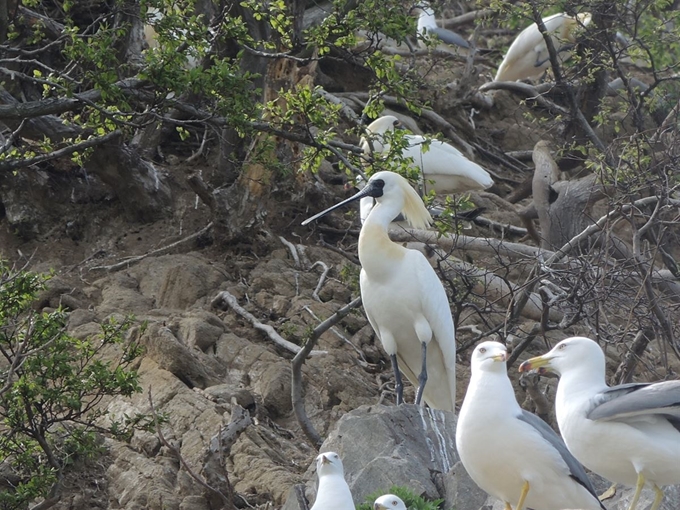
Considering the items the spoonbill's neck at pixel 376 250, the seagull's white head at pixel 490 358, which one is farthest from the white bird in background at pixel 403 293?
the seagull's white head at pixel 490 358

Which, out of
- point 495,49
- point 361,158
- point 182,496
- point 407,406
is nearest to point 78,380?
point 182,496

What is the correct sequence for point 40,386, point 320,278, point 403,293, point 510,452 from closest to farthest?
1. point 510,452
2. point 40,386
3. point 403,293
4. point 320,278

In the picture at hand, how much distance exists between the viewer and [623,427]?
619 centimetres

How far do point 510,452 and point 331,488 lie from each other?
0.93 meters

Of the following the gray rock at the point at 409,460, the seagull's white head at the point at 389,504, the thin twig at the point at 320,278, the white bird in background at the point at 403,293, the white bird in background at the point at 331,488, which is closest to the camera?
the seagull's white head at the point at 389,504

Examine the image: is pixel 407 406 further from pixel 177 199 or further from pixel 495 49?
pixel 495 49

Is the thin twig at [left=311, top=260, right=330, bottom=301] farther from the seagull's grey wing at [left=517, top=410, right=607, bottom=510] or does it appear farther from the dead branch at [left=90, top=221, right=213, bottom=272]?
the seagull's grey wing at [left=517, top=410, right=607, bottom=510]

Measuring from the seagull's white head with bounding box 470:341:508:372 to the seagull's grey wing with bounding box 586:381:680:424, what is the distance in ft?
1.70

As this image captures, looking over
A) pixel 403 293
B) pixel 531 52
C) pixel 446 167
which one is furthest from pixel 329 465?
pixel 531 52

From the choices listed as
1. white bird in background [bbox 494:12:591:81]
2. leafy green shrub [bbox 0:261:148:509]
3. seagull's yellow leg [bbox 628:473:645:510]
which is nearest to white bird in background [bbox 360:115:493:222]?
A: white bird in background [bbox 494:12:591:81]

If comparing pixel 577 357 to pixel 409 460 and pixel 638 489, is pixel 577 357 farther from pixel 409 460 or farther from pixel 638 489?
pixel 409 460

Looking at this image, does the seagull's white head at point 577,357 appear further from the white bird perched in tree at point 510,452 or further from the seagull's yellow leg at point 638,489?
the seagull's yellow leg at point 638,489

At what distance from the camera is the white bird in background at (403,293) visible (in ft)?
30.7

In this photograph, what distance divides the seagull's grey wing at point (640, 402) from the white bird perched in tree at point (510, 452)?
1.03 ft
